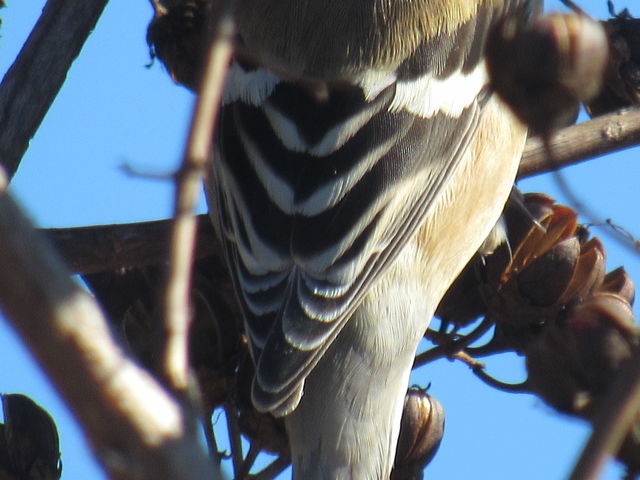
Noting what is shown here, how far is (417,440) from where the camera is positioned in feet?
8.36

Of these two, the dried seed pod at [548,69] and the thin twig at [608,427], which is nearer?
the thin twig at [608,427]

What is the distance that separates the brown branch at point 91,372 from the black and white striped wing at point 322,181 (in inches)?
57.9

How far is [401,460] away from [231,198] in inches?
30.0

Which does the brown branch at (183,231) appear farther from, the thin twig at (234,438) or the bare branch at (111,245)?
the bare branch at (111,245)

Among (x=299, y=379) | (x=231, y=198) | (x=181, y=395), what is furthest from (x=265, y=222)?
(x=181, y=395)

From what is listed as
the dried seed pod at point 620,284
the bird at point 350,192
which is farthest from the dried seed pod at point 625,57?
the dried seed pod at point 620,284

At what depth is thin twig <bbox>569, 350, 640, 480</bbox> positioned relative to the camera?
28.9 inches

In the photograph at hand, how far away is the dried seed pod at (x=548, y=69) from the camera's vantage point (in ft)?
4.23

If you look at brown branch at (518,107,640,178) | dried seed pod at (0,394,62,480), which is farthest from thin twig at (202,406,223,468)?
brown branch at (518,107,640,178)

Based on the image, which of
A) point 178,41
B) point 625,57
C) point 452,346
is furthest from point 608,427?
point 178,41

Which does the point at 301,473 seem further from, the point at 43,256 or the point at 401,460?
the point at 43,256

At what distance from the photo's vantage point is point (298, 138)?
104 inches

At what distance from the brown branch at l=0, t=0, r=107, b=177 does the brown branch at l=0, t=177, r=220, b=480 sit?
1.69 m

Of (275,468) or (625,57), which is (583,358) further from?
(625,57)
